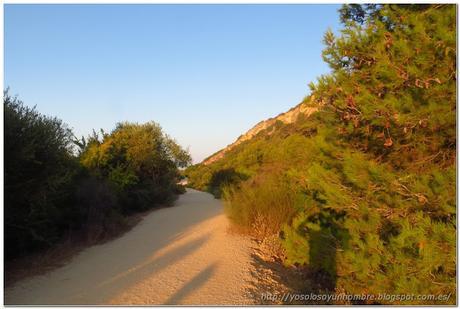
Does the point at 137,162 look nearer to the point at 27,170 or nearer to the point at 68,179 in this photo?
the point at 68,179

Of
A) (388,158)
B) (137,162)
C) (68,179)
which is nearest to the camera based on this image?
(388,158)

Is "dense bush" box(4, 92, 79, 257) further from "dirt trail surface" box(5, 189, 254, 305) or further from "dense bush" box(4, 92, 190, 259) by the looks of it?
"dirt trail surface" box(5, 189, 254, 305)

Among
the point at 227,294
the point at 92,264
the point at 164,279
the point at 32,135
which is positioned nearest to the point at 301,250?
the point at 227,294

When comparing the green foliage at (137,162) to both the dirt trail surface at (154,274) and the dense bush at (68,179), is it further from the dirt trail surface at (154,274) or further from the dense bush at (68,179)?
the dirt trail surface at (154,274)

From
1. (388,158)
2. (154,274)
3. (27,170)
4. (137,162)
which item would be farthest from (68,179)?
(137,162)

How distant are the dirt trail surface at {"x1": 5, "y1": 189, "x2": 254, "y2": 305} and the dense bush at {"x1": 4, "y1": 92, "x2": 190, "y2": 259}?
1262mm

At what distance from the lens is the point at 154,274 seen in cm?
700

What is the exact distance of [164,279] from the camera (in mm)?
6676

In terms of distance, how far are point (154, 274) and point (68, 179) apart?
3.51 m

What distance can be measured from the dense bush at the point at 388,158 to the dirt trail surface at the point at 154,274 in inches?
59.7

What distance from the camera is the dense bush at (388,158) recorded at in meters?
4.57

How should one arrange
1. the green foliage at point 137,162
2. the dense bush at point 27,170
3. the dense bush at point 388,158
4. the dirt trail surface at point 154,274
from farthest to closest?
the green foliage at point 137,162
the dense bush at point 27,170
the dirt trail surface at point 154,274
the dense bush at point 388,158

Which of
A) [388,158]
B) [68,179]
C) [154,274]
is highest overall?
[68,179]

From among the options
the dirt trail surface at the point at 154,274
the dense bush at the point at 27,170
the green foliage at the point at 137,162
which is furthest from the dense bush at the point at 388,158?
the green foliage at the point at 137,162
